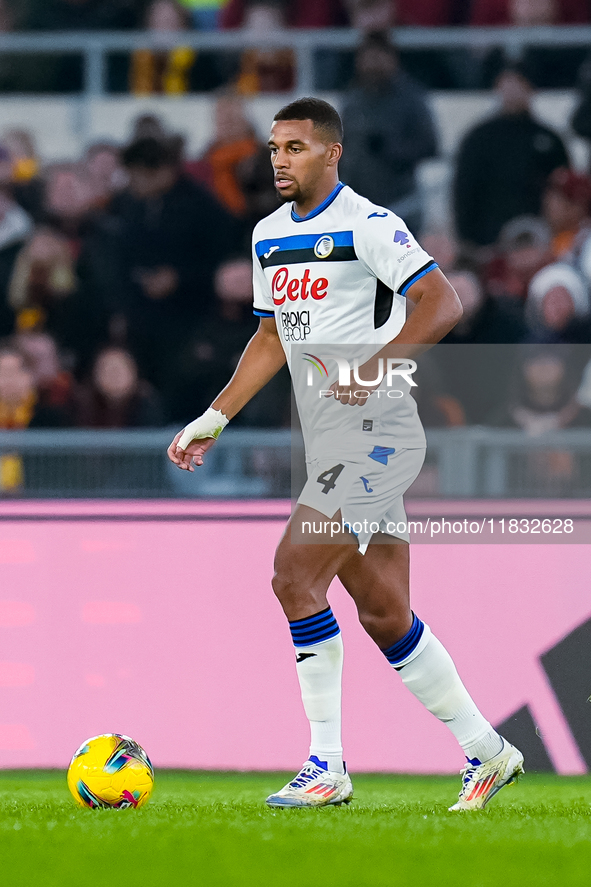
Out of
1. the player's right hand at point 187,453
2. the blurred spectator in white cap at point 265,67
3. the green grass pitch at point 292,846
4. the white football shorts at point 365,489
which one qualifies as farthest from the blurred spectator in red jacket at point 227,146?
the green grass pitch at point 292,846

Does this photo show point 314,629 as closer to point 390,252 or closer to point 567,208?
point 390,252

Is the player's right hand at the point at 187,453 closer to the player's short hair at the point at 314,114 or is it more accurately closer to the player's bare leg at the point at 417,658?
the player's bare leg at the point at 417,658

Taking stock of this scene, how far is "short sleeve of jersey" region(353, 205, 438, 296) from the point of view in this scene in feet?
12.4

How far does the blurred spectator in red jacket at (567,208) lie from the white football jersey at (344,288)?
3.58m

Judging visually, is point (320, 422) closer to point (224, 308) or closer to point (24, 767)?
point (24, 767)

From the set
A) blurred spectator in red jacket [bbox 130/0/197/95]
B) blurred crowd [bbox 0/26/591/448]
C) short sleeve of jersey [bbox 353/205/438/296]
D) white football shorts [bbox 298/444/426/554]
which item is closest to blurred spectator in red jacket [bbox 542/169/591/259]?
blurred crowd [bbox 0/26/591/448]

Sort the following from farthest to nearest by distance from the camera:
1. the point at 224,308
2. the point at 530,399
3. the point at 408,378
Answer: the point at 224,308
the point at 530,399
the point at 408,378

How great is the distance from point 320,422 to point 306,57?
4639 millimetres

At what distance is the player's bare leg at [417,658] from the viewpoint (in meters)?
3.86

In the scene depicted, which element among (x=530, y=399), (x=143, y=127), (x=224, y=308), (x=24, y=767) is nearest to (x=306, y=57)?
Answer: (x=143, y=127)

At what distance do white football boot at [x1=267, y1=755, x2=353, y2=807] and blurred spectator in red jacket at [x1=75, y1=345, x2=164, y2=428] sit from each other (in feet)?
9.43

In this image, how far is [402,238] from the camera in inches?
151

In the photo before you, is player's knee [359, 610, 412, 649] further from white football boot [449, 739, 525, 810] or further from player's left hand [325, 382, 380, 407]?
player's left hand [325, 382, 380, 407]

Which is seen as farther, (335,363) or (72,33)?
(72,33)
